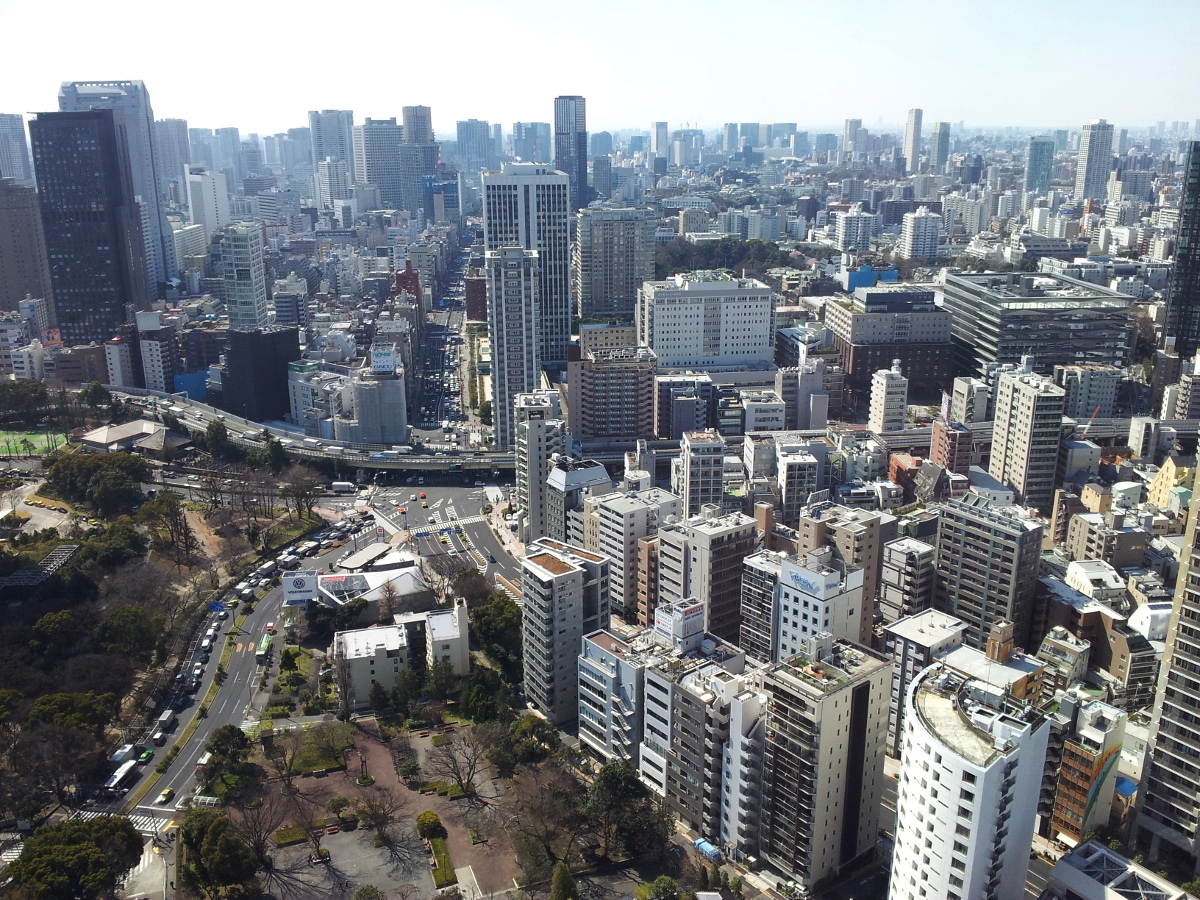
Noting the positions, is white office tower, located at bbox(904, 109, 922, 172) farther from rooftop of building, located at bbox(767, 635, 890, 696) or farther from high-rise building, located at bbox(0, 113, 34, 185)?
rooftop of building, located at bbox(767, 635, 890, 696)

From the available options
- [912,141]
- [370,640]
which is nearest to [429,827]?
[370,640]

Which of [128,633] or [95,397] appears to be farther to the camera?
[95,397]

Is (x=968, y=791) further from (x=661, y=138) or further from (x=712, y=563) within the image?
(x=661, y=138)

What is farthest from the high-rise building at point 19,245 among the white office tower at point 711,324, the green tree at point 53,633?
the green tree at point 53,633

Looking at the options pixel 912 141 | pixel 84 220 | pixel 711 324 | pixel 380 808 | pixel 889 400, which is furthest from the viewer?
pixel 912 141

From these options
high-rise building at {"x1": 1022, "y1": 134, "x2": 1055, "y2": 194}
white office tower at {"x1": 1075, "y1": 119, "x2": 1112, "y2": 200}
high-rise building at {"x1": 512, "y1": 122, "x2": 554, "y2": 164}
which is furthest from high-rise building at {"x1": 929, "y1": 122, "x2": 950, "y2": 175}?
high-rise building at {"x1": 512, "y1": 122, "x2": 554, "y2": 164}
